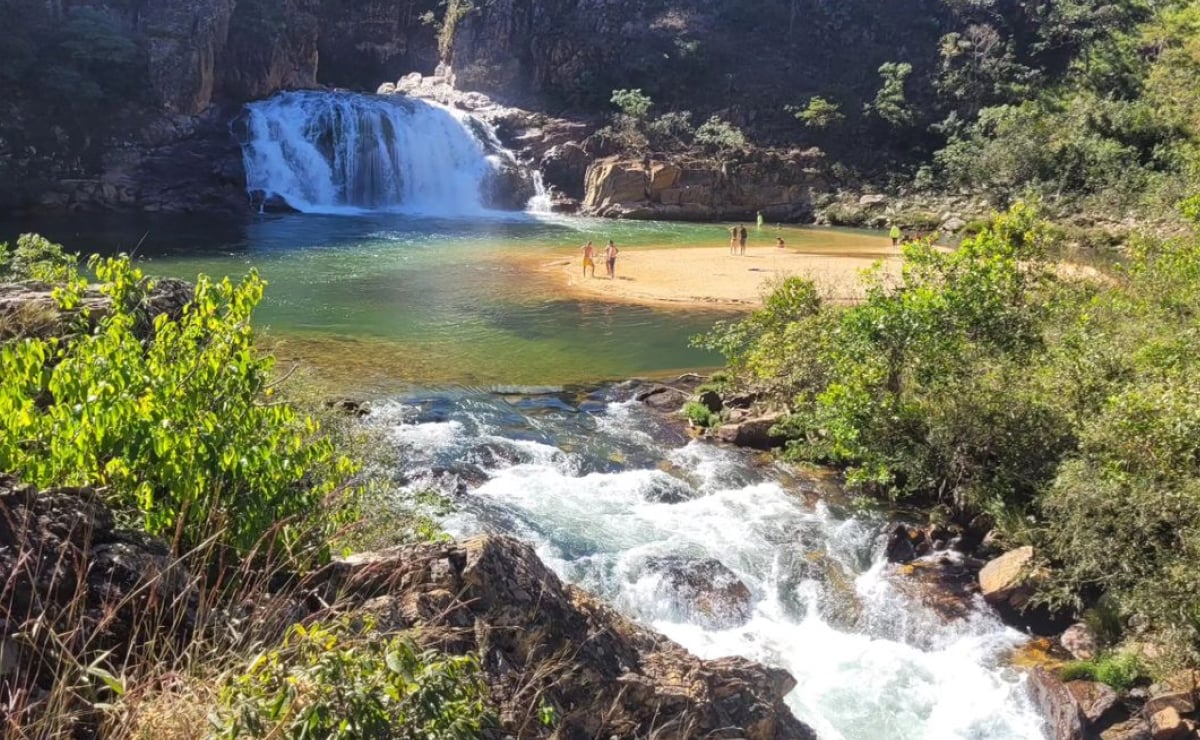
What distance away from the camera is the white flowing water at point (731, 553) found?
8.06 m

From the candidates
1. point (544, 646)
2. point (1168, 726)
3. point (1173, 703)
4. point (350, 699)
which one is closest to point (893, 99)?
point (1173, 703)

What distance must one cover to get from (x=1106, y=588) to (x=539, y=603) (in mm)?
6921

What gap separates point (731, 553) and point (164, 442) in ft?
25.0

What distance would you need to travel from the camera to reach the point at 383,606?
4.01 meters

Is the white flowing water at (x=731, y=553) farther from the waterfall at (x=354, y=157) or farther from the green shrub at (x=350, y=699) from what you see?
the waterfall at (x=354, y=157)

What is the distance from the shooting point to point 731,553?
408 inches

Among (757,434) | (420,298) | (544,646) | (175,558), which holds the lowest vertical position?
(757,434)

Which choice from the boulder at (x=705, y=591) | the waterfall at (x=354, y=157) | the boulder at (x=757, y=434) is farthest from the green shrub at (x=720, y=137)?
the boulder at (x=705, y=591)

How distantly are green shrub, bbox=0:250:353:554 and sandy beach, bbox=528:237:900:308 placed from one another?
65.5 feet

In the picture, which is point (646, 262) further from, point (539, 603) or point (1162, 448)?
point (539, 603)

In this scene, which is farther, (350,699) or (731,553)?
(731,553)

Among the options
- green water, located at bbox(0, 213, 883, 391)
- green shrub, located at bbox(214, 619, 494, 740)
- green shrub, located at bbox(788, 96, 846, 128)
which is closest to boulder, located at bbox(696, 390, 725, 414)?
green water, located at bbox(0, 213, 883, 391)

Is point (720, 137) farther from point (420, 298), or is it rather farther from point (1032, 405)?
point (1032, 405)

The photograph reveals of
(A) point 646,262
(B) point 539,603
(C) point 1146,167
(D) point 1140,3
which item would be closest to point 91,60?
(A) point 646,262
